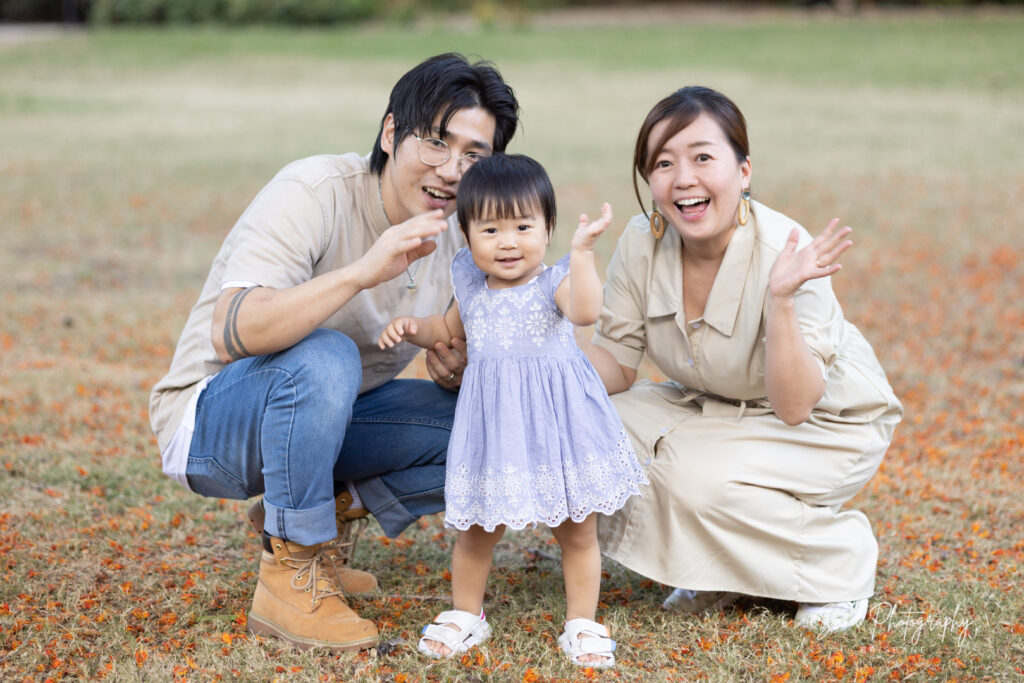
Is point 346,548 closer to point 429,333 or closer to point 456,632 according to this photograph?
point 456,632

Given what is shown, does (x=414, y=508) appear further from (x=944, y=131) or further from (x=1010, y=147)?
(x=944, y=131)

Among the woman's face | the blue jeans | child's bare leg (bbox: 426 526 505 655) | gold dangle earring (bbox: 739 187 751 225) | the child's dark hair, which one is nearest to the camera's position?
the child's dark hair

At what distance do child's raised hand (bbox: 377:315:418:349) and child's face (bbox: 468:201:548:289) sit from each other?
270mm

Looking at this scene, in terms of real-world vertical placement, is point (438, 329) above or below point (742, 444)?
above

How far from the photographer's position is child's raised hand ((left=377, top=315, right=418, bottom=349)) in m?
3.10

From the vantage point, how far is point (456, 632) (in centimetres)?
314

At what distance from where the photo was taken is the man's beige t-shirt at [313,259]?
3.20m

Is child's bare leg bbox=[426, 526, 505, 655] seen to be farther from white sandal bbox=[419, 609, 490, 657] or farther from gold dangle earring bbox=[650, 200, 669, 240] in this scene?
gold dangle earring bbox=[650, 200, 669, 240]

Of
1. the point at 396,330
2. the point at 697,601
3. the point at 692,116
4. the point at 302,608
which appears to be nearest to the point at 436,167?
the point at 396,330

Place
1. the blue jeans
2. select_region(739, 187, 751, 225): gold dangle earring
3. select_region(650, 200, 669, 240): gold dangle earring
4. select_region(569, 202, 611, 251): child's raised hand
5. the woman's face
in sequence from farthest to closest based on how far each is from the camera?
select_region(650, 200, 669, 240): gold dangle earring, select_region(739, 187, 751, 225): gold dangle earring, the woman's face, the blue jeans, select_region(569, 202, 611, 251): child's raised hand

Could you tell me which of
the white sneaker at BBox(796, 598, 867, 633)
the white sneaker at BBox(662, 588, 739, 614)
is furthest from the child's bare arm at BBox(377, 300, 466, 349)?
the white sneaker at BBox(796, 598, 867, 633)

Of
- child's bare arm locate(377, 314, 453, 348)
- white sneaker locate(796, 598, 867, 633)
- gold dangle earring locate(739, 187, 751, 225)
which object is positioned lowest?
white sneaker locate(796, 598, 867, 633)

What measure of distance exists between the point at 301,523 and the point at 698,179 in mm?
1548

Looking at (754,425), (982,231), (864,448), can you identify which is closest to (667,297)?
(754,425)
